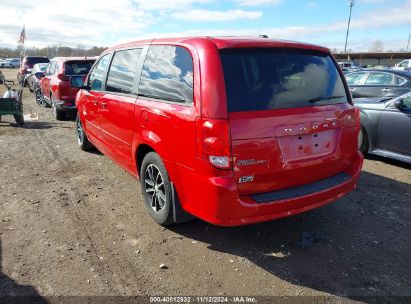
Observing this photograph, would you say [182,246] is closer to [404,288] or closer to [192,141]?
[192,141]

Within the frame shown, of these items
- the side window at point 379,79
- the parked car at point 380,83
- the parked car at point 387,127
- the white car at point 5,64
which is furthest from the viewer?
the white car at point 5,64

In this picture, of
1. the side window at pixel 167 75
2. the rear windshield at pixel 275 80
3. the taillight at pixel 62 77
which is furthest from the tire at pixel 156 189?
the taillight at pixel 62 77

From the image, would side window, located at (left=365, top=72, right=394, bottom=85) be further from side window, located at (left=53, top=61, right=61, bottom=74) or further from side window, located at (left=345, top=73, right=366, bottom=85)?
side window, located at (left=53, top=61, right=61, bottom=74)

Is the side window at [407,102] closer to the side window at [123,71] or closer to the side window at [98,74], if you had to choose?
the side window at [123,71]

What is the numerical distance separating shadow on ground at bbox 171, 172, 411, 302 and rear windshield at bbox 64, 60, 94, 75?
25.2 ft

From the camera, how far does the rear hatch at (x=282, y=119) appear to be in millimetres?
2949

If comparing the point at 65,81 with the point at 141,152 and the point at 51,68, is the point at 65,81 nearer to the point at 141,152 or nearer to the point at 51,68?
the point at 51,68

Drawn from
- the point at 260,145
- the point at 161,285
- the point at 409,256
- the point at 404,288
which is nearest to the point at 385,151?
the point at 409,256

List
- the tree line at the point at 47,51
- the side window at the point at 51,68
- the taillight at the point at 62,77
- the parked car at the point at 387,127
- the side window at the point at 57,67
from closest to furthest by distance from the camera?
the parked car at the point at 387,127, the taillight at the point at 62,77, the side window at the point at 57,67, the side window at the point at 51,68, the tree line at the point at 47,51

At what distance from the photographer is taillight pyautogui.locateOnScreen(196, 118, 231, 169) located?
288 cm

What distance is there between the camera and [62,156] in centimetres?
666

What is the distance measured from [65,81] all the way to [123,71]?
244 inches

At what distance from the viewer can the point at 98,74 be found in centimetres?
538

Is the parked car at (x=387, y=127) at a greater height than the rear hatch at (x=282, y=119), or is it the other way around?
the rear hatch at (x=282, y=119)
